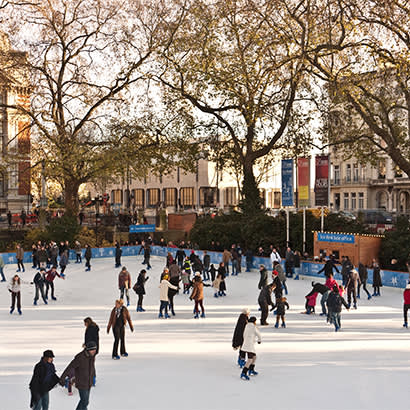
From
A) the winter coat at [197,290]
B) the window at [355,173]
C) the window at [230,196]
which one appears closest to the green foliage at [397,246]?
the winter coat at [197,290]

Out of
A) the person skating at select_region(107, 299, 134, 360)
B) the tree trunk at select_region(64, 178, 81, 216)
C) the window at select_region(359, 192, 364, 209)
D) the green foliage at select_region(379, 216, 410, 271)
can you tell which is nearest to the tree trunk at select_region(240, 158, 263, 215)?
the green foliage at select_region(379, 216, 410, 271)

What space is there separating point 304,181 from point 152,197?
170 ft

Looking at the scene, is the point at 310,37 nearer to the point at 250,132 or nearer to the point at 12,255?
the point at 250,132

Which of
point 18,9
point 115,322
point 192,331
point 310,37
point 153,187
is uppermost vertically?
point 18,9

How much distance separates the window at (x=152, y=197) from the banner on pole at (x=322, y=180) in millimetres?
51498

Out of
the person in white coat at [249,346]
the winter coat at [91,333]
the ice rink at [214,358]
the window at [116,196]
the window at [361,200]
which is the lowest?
the ice rink at [214,358]

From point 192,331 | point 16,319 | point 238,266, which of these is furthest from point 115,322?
point 238,266

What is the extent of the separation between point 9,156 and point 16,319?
2308 centimetres

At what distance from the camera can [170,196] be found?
3059 inches

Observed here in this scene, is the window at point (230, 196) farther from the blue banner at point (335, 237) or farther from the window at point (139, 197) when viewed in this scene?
the blue banner at point (335, 237)

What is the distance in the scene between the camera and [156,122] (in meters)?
39.3

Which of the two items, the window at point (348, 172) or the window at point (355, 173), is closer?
the window at point (355, 173)

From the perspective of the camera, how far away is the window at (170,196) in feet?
253

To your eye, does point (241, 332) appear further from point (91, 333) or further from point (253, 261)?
point (253, 261)
